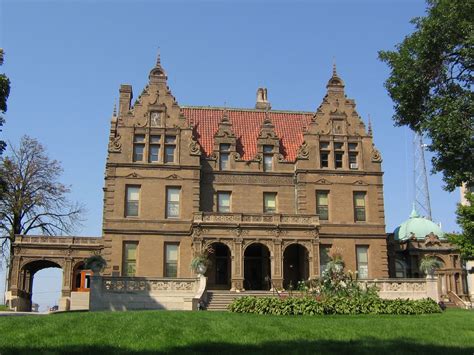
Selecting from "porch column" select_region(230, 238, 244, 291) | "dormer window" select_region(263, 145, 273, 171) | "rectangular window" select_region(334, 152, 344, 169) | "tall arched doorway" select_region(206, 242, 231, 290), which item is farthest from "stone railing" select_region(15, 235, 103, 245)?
"rectangular window" select_region(334, 152, 344, 169)

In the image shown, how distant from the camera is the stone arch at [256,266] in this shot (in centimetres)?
4072

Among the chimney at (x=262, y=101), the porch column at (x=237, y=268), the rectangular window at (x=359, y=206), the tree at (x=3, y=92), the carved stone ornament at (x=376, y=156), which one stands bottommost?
the porch column at (x=237, y=268)

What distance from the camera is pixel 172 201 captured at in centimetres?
4088

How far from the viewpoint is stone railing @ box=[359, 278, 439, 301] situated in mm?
33750

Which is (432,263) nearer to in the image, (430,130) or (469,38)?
(430,130)

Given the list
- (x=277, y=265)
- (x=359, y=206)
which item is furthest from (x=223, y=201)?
(x=359, y=206)

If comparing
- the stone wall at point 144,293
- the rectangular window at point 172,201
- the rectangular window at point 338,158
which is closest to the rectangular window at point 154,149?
the rectangular window at point 172,201

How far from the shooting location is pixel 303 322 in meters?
20.1

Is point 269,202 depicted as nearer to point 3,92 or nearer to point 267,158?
point 267,158

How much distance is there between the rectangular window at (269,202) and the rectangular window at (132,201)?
29.1ft

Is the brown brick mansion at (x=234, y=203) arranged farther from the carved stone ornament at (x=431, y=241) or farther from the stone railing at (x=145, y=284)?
the stone railing at (x=145, y=284)

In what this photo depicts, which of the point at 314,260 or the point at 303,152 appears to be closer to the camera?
the point at 314,260

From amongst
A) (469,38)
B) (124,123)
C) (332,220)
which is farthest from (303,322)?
(124,123)

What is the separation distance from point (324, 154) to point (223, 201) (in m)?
8.11
